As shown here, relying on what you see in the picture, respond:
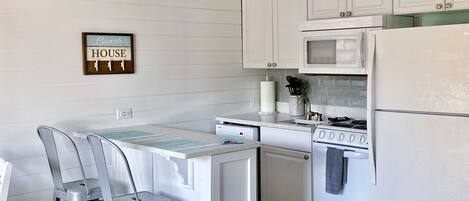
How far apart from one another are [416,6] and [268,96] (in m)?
1.86

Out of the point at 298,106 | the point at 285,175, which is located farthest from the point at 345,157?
the point at 298,106

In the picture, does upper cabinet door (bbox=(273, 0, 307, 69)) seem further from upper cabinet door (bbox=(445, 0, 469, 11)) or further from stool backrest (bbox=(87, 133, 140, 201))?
stool backrest (bbox=(87, 133, 140, 201))

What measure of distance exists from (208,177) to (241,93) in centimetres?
213

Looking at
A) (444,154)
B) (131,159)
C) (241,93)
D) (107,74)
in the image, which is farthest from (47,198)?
(444,154)

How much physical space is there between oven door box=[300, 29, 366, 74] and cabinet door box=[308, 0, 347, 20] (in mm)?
198

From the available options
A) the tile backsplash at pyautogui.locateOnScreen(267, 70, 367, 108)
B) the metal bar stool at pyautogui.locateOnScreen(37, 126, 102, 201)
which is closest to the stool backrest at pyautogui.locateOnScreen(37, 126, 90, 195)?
the metal bar stool at pyautogui.locateOnScreen(37, 126, 102, 201)

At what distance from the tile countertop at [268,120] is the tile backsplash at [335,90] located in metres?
0.32

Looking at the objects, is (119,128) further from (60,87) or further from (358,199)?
(358,199)

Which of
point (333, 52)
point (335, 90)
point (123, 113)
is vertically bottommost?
point (123, 113)

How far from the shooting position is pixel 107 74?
418 cm

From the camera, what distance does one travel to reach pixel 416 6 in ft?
12.3

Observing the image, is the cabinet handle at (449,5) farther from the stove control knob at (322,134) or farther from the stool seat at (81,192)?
the stool seat at (81,192)

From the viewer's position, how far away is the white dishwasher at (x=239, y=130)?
465cm

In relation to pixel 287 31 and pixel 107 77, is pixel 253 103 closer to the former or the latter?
pixel 287 31
